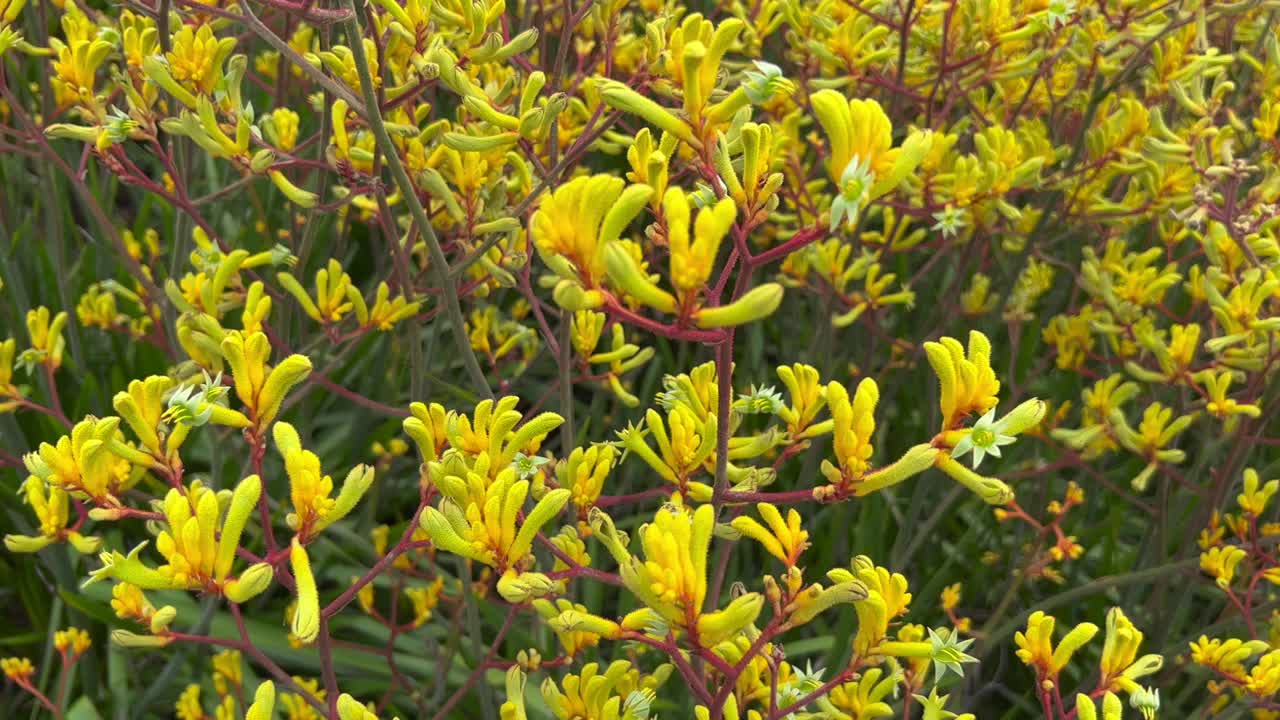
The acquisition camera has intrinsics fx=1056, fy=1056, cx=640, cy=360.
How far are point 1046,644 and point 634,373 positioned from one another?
1915 mm

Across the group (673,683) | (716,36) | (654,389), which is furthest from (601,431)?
(716,36)

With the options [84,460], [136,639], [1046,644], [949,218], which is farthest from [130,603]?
[949,218]

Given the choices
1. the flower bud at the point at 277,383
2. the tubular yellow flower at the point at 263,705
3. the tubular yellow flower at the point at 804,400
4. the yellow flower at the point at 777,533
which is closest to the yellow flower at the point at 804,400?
the tubular yellow flower at the point at 804,400

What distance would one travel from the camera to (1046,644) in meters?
1.25

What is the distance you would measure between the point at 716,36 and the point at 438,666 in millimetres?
1509

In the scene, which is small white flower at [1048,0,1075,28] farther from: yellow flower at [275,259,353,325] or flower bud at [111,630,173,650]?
flower bud at [111,630,173,650]

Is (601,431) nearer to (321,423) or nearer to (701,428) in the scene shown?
(321,423)

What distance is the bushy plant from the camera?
41.9 inches

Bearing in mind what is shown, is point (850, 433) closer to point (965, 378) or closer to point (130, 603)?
point (965, 378)

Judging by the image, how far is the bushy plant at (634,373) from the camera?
3.49 feet

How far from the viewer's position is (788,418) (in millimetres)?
1242

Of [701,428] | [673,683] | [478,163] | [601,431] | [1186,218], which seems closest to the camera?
[701,428]

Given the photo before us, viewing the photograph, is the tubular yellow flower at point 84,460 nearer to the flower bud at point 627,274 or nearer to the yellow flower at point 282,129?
the flower bud at point 627,274

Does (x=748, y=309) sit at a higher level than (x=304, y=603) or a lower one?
higher
